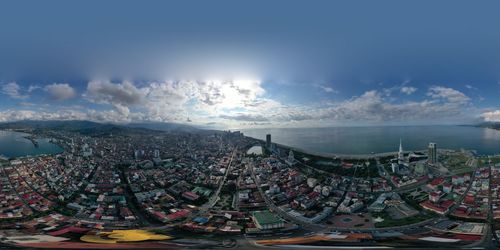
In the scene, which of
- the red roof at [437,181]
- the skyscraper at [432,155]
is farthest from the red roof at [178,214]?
the skyscraper at [432,155]

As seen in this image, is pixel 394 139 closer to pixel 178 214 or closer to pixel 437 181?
pixel 437 181

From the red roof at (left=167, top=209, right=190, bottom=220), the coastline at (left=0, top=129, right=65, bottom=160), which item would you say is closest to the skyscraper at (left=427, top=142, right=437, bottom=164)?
the red roof at (left=167, top=209, right=190, bottom=220)

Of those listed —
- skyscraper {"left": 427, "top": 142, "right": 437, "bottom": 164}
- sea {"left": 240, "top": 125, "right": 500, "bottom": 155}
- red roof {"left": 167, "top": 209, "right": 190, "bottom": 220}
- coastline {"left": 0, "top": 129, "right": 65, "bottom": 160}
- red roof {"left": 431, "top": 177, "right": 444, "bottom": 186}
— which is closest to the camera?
red roof {"left": 167, "top": 209, "right": 190, "bottom": 220}

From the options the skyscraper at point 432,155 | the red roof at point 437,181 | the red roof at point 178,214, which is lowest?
the red roof at point 178,214

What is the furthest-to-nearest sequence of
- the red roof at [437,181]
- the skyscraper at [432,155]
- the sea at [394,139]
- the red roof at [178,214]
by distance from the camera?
the sea at [394,139] → the skyscraper at [432,155] → the red roof at [437,181] → the red roof at [178,214]

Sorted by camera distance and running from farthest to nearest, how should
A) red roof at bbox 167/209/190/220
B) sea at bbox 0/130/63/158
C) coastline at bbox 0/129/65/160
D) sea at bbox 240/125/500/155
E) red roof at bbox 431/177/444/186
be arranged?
sea at bbox 240/125/500/155 → sea at bbox 0/130/63/158 → coastline at bbox 0/129/65/160 → red roof at bbox 431/177/444/186 → red roof at bbox 167/209/190/220

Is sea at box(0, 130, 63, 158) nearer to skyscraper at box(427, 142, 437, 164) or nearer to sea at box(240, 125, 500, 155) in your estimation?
sea at box(240, 125, 500, 155)

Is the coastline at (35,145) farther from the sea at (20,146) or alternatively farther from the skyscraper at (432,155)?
the skyscraper at (432,155)
